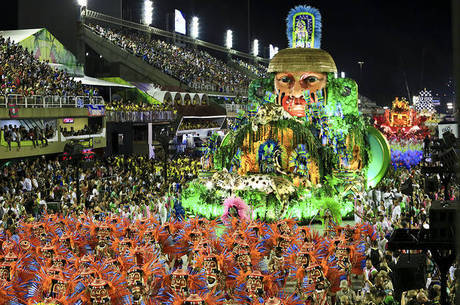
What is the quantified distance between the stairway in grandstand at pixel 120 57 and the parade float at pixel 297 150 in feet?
78.2

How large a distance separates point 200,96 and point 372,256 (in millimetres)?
36255

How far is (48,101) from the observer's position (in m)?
26.1

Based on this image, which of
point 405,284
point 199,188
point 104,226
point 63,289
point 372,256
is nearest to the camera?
point 405,284

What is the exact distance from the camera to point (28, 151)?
24250 mm

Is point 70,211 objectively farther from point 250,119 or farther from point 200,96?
point 200,96

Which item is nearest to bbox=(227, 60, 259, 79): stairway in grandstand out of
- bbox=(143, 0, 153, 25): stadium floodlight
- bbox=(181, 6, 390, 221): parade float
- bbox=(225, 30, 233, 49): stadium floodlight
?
bbox=(225, 30, 233, 49): stadium floodlight

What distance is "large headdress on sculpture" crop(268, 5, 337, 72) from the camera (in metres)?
22.9

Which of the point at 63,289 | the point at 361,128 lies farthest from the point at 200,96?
the point at 63,289

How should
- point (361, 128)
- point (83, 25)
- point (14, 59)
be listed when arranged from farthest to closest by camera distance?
point (83, 25)
point (14, 59)
point (361, 128)

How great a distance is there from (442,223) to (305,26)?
66.1 ft

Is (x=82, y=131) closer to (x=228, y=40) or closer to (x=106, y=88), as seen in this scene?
(x=106, y=88)

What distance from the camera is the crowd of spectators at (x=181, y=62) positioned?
47656 millimetres

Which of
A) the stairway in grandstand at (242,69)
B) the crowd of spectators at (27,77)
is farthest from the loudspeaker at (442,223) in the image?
the stairway in grandstand at (242,69)

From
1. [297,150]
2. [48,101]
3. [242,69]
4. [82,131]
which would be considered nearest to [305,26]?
[297,150]
